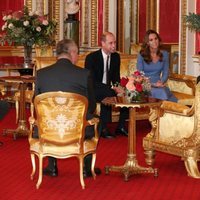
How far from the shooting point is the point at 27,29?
9305mm

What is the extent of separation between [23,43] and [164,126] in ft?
9.74

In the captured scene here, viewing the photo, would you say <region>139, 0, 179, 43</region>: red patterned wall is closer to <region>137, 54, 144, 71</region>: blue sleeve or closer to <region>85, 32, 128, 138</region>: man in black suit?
<region>137, 54, 144, 71</region>: blue sleeve

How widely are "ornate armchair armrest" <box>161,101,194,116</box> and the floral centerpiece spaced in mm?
2872

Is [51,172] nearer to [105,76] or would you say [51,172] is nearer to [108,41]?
[108,41]

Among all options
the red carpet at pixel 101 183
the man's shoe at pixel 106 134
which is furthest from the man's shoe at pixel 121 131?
the red carpet at pixel 101 183

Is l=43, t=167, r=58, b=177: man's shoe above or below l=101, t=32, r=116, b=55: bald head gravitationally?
below

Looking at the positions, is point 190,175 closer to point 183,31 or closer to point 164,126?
point 164,126

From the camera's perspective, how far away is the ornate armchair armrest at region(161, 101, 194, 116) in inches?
266

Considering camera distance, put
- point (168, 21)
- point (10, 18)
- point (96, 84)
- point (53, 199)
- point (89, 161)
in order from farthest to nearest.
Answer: point (168, 21) → point (10, 18) → point (96, 84) → point (89, 161) → point (53, 199)

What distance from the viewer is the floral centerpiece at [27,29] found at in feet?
30.3

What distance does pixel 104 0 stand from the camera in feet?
45.0

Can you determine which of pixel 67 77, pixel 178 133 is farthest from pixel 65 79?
pixel 178 133

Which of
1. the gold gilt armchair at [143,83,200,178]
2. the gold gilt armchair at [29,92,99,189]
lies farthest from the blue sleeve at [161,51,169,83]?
the gold gilt armchair at [29,92,99,189]

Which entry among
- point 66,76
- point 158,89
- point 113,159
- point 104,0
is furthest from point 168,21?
point 66,76
